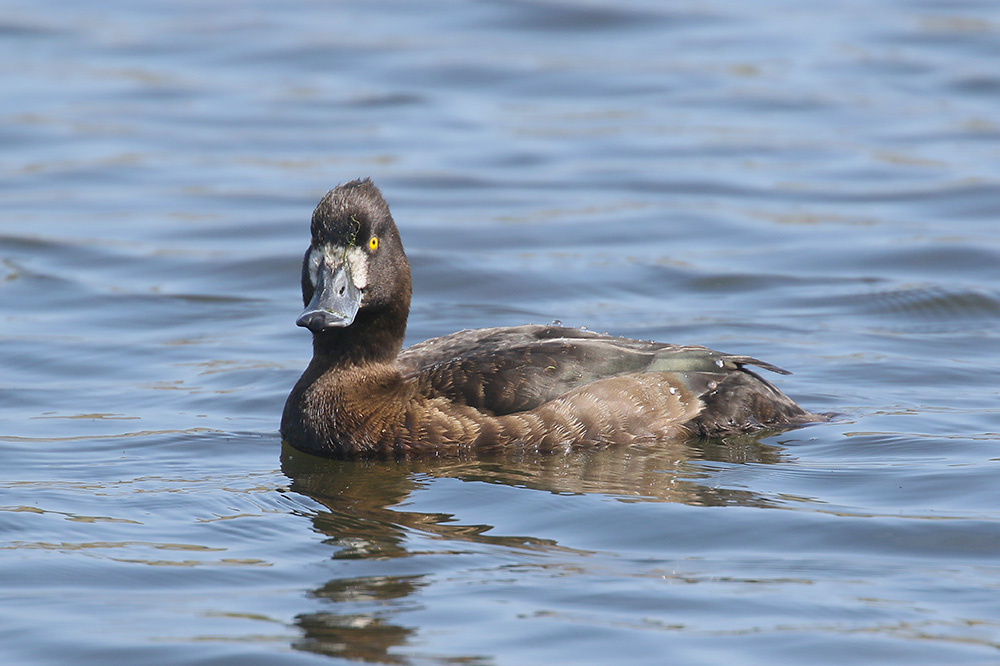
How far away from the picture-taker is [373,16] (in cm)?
2236

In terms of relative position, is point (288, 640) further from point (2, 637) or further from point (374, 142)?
point (374, 142)

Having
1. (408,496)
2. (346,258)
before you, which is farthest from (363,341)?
(408,496)

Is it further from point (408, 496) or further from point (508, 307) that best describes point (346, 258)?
point (508, 307)

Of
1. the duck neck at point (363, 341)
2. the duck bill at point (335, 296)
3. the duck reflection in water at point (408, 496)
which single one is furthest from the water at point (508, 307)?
the duck bill at point (335, 296)

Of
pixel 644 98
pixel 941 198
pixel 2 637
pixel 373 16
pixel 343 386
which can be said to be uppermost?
pixel 373 16

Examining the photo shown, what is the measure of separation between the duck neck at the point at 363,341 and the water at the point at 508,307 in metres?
0.60

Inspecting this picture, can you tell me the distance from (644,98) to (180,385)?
390 inches

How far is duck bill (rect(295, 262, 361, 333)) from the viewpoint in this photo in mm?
7875

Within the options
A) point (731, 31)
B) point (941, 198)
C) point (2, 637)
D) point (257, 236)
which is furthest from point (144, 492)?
point (731, 31)

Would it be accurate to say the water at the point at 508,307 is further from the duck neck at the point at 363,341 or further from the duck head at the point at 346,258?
the duck head at the point at 346,258

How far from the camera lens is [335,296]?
7.94 meters

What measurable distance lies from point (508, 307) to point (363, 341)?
Answer: 342 centimetres

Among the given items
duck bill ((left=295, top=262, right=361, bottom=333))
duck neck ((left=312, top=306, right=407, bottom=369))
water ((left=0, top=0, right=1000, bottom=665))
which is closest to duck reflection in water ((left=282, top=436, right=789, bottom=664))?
water ((left=0, top=0, right=1000, bottom=665))

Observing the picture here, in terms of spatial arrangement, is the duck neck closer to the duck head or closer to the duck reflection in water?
the duck head
